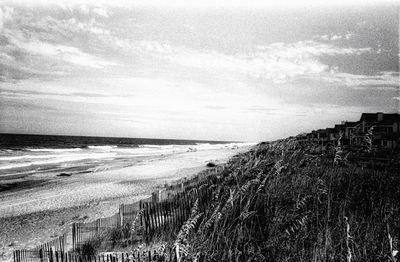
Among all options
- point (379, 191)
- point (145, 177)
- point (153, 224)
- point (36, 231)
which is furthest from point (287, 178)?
point (145, 177)

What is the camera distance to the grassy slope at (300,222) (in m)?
2.92

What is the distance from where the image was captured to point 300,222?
107 inches

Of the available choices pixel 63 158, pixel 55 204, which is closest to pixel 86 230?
pixel 55 204

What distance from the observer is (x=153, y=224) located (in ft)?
17.1

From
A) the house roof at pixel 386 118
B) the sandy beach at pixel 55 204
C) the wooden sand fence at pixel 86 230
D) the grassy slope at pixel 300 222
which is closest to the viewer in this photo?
the grassy slope at pixel 300 222

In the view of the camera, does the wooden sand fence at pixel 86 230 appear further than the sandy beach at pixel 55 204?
No

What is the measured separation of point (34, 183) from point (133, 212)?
13592 mm

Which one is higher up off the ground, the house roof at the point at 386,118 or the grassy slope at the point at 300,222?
the house roof at the point at 386,118

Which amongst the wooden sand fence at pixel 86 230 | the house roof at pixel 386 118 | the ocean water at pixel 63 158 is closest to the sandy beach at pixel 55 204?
the wooden sand fence at pixel 86 230

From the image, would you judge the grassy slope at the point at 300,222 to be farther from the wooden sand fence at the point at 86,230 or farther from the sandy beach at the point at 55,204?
the sandy beach at the point at 55,204

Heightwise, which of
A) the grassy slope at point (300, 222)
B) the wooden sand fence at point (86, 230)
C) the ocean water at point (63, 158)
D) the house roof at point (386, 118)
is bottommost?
the ocean water at point (63, 158)

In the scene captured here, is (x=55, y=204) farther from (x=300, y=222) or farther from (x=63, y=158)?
(x=63, y=158)

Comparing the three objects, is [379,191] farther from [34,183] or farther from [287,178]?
[34,183]

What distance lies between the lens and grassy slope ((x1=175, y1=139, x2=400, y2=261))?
2916 mm
